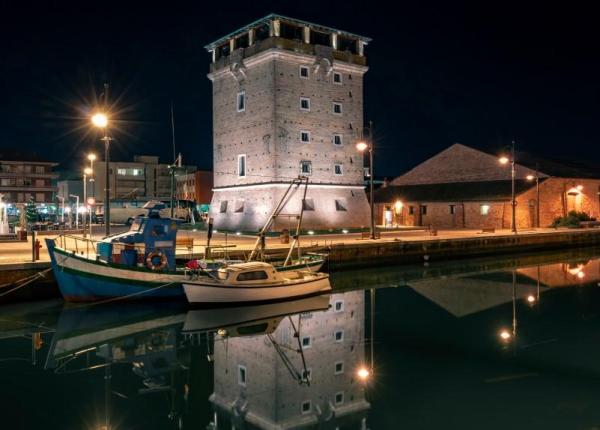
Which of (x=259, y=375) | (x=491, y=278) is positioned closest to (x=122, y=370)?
(x=259, y=375)

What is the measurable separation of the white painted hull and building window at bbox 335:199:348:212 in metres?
23.5

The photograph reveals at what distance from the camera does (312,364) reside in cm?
1625

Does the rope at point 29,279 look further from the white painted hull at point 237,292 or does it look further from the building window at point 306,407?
the building window at point 306,407

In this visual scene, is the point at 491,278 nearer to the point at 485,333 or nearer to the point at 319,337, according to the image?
the point at 485,333

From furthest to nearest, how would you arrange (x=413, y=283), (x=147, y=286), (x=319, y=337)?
(x=413, y=283)
(x=147, y=286)
(x=319, y=337)

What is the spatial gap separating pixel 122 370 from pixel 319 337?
674 centimetres

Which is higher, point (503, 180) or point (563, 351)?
point (503, 180)

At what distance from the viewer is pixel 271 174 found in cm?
4416

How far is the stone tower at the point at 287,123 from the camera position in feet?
146

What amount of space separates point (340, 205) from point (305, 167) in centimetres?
496

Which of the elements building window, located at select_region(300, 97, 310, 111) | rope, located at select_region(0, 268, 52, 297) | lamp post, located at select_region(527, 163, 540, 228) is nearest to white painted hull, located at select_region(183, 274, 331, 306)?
rope, located at select_region(0, 268, 52, 297)

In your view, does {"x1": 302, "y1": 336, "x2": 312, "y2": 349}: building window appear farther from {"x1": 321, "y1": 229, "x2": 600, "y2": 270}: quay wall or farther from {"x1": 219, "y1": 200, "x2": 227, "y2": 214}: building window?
{"x1": 219, "y1": 200, "x2": 227, "y2": 214}: building window

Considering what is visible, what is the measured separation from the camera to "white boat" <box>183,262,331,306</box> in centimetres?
2277

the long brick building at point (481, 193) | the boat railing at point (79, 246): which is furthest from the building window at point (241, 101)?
the long brick building at point (481, 193)
